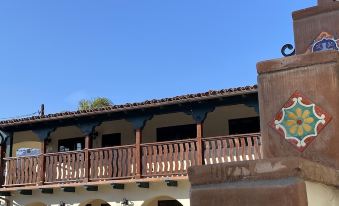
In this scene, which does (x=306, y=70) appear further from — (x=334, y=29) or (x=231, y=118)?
(x=231, y=118)

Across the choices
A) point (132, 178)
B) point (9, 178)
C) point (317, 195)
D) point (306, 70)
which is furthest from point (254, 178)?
point (9, 178)

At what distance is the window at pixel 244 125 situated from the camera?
52.3 ft

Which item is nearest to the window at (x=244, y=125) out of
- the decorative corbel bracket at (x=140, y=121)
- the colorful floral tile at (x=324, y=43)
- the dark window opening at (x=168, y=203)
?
the decorative corbel bracket at (x=140, y=121)

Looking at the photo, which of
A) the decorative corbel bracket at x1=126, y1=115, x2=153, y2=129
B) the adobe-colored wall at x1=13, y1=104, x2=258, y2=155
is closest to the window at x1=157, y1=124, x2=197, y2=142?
the adobe-colored wall at x1=13, y1=104, x2=258, y2=155

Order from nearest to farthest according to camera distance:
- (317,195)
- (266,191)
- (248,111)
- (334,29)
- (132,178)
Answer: (266,191), (317,195), (334,29), (132,178), (248,111)

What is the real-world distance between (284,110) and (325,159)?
51cm

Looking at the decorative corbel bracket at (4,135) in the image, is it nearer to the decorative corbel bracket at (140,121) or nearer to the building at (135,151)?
the building at (135,151)

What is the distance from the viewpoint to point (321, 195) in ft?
10.8

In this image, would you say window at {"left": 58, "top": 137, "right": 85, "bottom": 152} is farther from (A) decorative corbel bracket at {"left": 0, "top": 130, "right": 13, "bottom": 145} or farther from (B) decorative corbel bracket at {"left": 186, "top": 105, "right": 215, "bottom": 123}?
(B) decorative corbel bracket at {"left": 186, "top": 105, "right": 215, "bottom": 123}

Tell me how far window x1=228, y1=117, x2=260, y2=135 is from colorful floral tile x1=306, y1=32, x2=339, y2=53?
11.1 meters

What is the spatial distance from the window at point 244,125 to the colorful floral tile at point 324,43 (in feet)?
36.5

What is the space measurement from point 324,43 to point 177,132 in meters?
12.3

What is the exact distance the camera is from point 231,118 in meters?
16.3

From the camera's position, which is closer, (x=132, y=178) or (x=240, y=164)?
(x=240, y=164)
